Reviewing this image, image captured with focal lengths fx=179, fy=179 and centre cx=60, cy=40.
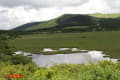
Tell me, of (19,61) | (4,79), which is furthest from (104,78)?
(19,61)

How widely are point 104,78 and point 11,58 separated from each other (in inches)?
547

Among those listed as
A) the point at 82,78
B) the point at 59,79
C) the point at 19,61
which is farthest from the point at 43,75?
the point at 19,61

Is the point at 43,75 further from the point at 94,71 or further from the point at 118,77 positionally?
the point at 118,77

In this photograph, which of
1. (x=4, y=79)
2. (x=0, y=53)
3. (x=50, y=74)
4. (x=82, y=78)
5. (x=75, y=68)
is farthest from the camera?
(x=0, y=53)

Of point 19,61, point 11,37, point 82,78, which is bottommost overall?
point 19,61

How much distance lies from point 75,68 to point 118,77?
16.9 feet

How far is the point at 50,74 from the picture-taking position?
11781 mm

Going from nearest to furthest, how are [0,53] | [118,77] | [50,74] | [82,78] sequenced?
[118,77] < [82,78] < [50,74] < [0,53]

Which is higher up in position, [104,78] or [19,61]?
[104,78]

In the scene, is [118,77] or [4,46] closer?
[118,77]

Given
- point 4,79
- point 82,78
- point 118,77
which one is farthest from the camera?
point 4,79

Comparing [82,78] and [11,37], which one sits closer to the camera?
[82,78]

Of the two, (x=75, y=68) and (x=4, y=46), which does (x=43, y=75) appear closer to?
(x=75, y=68)

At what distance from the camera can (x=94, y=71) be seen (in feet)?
32.8
